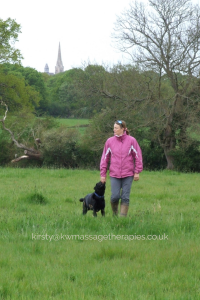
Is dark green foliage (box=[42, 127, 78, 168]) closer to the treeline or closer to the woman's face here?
the treeline

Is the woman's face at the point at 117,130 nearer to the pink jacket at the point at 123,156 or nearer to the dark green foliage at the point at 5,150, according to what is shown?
the pink jacket at the point at 123,156

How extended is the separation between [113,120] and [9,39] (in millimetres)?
18687

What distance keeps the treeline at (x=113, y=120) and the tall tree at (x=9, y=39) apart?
31.7 ft

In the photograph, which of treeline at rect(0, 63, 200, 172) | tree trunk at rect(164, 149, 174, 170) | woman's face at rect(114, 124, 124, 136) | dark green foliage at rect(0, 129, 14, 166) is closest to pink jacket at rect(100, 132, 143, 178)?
woman's face at rect(114, 124, 124, 136)

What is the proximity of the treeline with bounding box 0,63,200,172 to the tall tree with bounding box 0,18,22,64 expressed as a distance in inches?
380

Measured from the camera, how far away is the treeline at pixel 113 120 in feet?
77.9

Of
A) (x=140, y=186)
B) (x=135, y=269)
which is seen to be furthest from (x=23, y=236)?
(x=140, y=186)

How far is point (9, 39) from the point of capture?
3762 cm

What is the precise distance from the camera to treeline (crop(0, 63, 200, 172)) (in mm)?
23734

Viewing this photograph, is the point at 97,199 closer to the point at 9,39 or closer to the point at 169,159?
the point at 169,159

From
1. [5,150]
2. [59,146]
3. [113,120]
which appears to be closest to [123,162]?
[113,120]

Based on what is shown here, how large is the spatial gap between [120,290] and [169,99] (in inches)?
853

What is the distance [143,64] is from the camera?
23.2 metres

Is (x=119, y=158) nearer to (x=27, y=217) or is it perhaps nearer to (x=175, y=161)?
(x=27, y=217)
